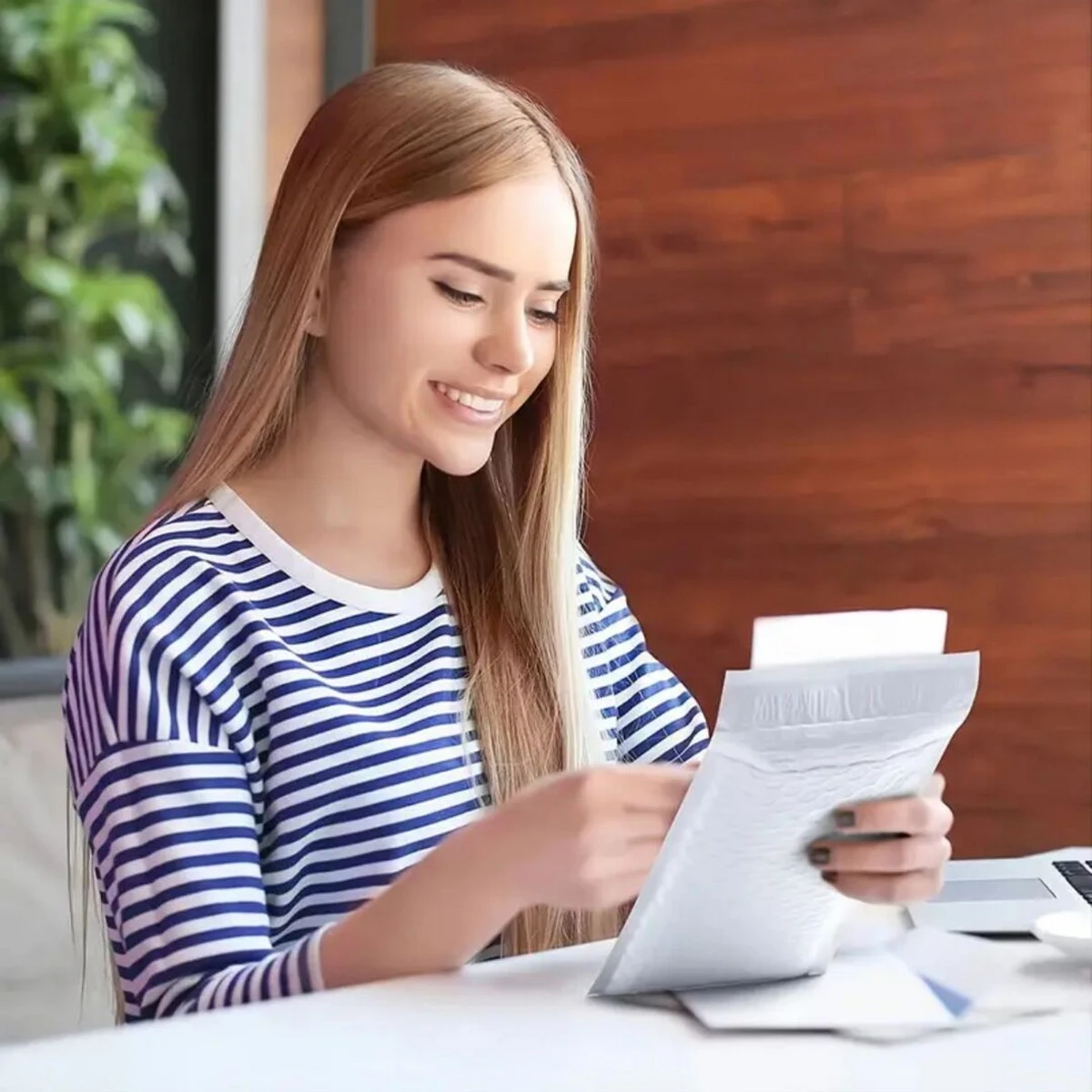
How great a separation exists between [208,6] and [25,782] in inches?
61.0

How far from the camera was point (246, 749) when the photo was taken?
3.99ft

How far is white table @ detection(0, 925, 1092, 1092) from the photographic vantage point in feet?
2.80

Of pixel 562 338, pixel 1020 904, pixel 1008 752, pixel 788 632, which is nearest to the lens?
pixel 788 632

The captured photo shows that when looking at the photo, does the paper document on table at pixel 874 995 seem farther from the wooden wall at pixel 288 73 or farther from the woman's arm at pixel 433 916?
the wooden wall at pixel 288 73

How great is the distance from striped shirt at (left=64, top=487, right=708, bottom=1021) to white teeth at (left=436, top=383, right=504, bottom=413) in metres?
0.15

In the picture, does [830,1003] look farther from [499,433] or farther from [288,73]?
[288,73]

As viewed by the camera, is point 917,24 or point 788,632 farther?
point 917,24

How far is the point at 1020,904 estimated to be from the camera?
1.24 metres

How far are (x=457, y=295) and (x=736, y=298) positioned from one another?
1117 millimetres

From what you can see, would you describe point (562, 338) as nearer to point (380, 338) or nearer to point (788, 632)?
point (380, 338)

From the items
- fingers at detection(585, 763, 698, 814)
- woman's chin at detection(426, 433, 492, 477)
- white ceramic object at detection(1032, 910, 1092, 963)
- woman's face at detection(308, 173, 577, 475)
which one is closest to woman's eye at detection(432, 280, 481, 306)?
woman's face at detection(308, 173, 577, 475)

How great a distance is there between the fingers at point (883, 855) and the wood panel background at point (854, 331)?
1191 millimetres

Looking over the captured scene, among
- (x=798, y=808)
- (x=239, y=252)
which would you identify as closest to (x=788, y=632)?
(x=798, y=808)

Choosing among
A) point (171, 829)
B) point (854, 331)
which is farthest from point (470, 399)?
point (854, 331)
